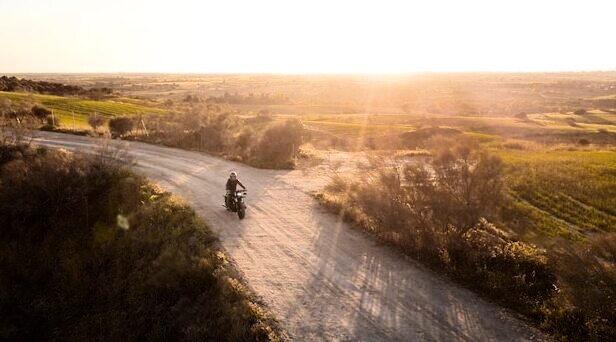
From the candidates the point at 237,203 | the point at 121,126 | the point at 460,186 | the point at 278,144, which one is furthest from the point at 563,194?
the point at 121,126

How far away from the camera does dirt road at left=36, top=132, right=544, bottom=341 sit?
10.8m

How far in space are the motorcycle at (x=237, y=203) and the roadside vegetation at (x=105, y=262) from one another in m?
1.60

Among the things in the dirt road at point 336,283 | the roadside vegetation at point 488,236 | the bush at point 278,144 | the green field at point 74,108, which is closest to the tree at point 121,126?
the green field at point 74,108

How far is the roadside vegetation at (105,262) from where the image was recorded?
12359mm

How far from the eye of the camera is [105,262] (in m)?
17.4

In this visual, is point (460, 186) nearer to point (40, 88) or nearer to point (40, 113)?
point (40, 113)

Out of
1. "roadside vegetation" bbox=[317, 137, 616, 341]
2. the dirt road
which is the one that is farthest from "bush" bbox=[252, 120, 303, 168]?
"roadside vegetation" bbox=[317, 137, 616, 341]

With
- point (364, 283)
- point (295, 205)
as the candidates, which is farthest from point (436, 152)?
point (295, 205)

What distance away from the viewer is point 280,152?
1202 inches

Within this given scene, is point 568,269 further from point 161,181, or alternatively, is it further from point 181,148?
point 181,148

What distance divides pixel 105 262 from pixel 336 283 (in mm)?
9674

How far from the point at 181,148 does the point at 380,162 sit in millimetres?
20915

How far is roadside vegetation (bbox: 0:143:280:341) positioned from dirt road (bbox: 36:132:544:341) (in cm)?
89

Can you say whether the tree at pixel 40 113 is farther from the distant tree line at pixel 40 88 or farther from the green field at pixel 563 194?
the green field at pixel 563 194
